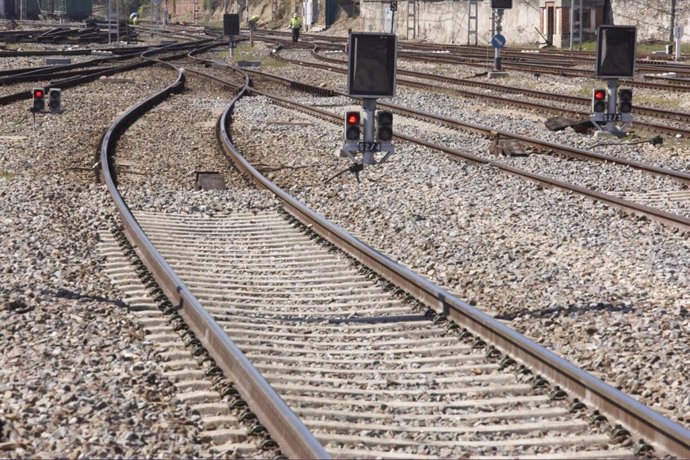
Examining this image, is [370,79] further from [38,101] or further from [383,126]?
[38,101]

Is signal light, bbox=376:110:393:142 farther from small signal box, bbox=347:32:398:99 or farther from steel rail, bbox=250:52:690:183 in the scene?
steel rail, bbox=250:52:690:183

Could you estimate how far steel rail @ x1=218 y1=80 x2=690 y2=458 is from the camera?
6004 millimetres

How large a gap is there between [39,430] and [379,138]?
22.4 ft

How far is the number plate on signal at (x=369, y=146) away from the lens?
40.5ft

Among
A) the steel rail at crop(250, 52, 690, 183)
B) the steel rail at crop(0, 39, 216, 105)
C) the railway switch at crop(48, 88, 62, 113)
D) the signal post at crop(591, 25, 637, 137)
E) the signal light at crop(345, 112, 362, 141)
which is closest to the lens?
the signal light at crop(345, 112, 362, 141)

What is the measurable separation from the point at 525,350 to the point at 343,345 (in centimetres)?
127

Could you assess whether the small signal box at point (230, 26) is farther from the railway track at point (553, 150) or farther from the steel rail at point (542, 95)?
the railway track at point (553, 150)

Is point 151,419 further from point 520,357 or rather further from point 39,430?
point 520,357

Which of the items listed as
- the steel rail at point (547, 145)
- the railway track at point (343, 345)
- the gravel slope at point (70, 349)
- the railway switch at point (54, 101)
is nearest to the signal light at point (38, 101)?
the railway switch at point (54, 101)

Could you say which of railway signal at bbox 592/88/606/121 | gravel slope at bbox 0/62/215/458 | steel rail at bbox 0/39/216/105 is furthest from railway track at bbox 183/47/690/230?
steel rail at bbox 0/39/216/105

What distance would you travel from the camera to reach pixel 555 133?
818 inches

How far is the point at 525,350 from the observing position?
7.42m

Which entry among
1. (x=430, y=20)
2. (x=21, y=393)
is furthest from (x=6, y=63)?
(x=21, y=393)

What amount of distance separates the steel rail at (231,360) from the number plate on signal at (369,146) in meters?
2.34
